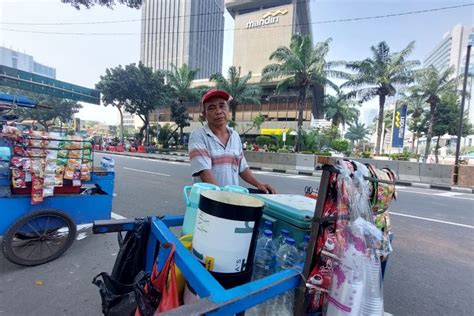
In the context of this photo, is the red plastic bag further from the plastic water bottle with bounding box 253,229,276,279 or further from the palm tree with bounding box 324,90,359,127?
the palm tree with bounding box 324,90,359,127

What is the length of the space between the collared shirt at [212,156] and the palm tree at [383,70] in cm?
2152

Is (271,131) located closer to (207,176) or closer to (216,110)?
(216,110)

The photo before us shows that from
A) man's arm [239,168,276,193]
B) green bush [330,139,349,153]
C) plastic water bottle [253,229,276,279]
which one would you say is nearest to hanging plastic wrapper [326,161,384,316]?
plastic water bottle [253,229,276,279]

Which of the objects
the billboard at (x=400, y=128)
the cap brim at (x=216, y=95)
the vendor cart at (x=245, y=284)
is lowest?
the vendor cart at (x=245, y=284)

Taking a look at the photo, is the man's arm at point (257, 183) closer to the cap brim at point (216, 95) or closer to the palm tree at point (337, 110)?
the cap brim at point (216, 95)

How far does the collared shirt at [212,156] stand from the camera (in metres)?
1.93

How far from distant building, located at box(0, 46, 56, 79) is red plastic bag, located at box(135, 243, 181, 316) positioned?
30566 millimetres

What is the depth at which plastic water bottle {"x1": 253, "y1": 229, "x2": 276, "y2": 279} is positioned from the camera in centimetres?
129

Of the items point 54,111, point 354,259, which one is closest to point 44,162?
point 354,259

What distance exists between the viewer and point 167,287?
1.06 metres

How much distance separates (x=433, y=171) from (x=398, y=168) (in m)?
1.47

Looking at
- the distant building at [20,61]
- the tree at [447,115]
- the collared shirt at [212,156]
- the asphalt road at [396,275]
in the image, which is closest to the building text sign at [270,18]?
the tree at [447,115]

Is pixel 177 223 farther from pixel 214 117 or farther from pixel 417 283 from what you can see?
pixel 417 283

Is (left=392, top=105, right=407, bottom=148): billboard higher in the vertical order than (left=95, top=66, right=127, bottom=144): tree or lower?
lower
